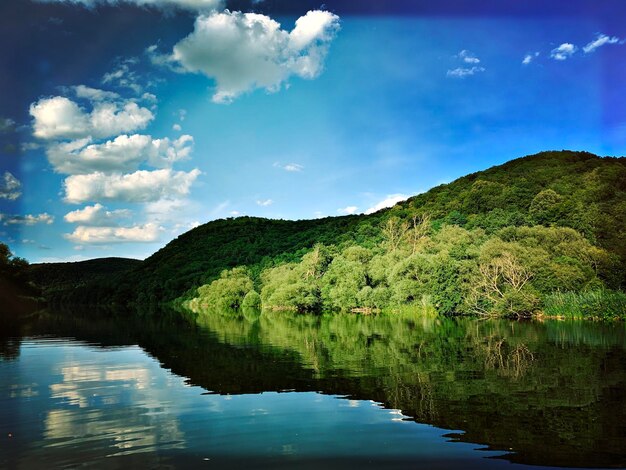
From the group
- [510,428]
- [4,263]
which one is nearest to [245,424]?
[510,428]

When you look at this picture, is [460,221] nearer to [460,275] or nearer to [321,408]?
[460,275]

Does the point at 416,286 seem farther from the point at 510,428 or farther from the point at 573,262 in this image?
the point at 510,428

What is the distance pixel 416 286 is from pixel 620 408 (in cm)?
5880

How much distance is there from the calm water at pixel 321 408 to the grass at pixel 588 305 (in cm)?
2306

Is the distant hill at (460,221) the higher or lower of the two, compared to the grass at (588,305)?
higher

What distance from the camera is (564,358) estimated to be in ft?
76.4

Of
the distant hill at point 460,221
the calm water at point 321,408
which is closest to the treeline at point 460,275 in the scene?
the distant hill at point 460,221

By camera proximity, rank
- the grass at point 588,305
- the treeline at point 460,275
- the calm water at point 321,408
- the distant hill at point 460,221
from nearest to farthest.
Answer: the calm water at point 321,408, the grass at point 588,305, the treeline at point 460,275, the distant hill at point 460,221

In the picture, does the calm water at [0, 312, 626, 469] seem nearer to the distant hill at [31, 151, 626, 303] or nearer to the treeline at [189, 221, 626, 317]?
the treeline at [189, 221, 626, 317]

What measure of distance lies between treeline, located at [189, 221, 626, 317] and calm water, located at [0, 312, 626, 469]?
31.7m

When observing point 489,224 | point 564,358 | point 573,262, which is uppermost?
point 489,224

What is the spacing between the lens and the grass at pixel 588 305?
155 feet

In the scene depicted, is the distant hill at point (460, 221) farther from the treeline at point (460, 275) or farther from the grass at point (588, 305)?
the grass at point (588, 305)

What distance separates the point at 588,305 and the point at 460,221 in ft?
193
